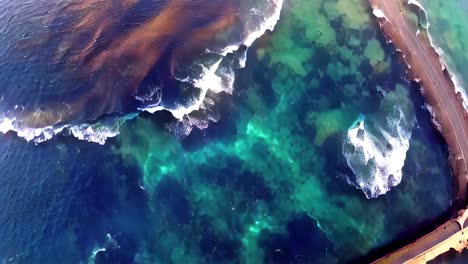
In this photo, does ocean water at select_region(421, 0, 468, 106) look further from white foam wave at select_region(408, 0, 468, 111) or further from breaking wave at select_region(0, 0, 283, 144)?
breaking wave at select_region(0, 0, 283, 144)

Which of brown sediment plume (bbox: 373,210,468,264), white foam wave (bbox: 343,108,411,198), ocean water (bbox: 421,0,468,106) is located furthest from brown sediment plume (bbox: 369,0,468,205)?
white foam wave (bbox: 343,108,411,198)

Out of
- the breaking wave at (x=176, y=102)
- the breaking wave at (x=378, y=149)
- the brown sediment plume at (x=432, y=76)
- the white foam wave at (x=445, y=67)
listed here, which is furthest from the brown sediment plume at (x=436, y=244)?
the breaking wave at (x=176, y=102)

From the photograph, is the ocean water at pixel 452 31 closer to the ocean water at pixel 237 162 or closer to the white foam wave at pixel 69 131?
the ocean water at pixel 237 162

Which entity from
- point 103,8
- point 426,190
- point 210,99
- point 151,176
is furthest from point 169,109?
point 426,190

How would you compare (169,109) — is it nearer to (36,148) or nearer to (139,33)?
(139,33)

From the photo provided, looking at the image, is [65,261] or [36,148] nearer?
[65,261]

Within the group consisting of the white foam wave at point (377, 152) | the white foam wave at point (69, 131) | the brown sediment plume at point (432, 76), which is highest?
the brown sediment plume at point (432, 76)

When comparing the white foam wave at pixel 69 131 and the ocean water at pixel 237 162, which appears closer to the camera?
the ocean water at pixel 237 162
